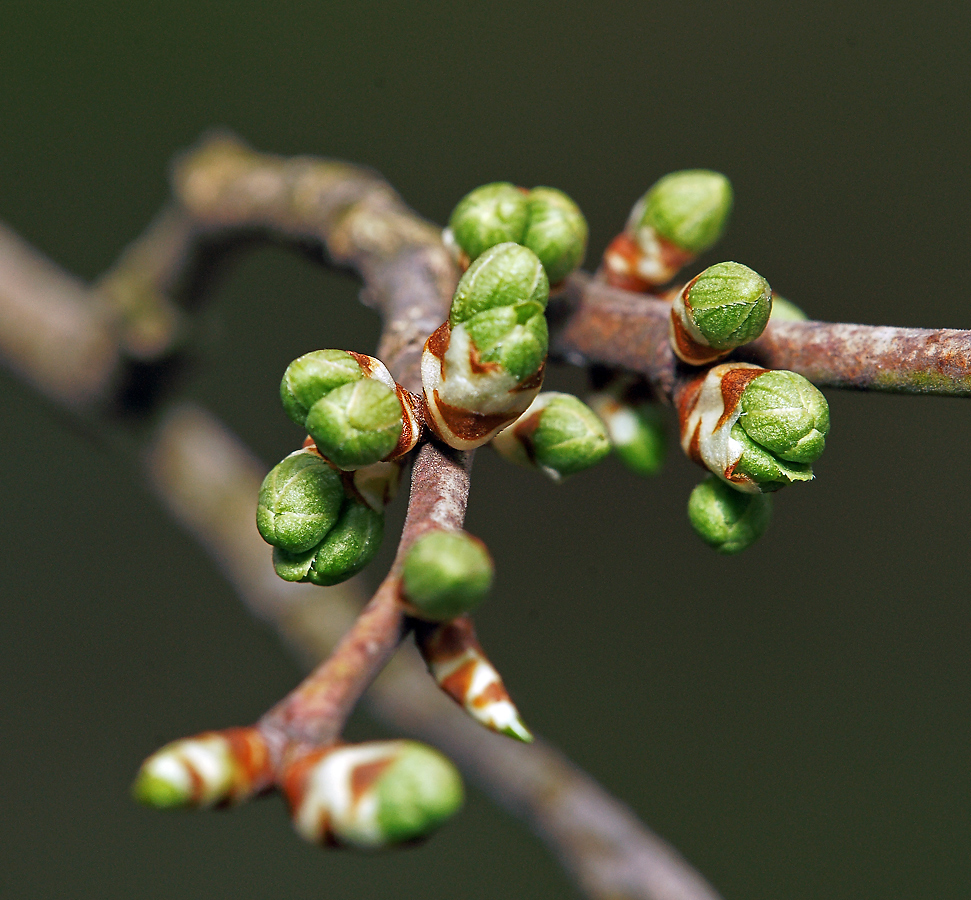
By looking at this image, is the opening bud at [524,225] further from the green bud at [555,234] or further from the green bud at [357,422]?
the green bud at [357,422]

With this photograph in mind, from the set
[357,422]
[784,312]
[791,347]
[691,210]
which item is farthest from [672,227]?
[357,422]

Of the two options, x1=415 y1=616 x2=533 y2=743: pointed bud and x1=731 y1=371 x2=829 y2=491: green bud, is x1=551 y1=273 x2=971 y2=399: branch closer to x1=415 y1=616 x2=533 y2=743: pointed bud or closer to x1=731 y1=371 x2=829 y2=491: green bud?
x1=731 y1=371 x2=829 y2=491: green bud

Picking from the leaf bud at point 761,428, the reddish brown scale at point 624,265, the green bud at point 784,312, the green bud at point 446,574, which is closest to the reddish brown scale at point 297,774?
the green bud at point 446,574

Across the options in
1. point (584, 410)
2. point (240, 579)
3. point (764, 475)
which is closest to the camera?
point (764, 475)

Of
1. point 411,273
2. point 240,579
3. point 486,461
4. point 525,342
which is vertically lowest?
point 486,461

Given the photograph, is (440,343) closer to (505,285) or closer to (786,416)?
(505,285)

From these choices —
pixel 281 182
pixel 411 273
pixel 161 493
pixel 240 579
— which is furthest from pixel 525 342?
pixel 161 493

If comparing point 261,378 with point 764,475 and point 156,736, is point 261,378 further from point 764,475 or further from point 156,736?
point 764,475
